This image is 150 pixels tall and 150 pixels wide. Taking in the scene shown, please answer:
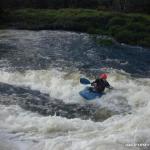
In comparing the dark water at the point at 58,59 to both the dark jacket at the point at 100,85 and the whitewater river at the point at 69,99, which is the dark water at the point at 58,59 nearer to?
the whitewater river at the point at 69,99

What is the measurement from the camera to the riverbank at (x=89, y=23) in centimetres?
3284

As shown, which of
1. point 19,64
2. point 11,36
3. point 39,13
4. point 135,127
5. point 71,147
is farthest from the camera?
point 39,13

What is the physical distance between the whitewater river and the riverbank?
4.44 m

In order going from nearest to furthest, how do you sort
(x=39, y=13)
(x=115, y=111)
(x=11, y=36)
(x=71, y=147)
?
(x=71, y=147), (x=115, y=111), (x=11, y=36), (x=39, y=13)

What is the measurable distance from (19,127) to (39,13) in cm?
2844

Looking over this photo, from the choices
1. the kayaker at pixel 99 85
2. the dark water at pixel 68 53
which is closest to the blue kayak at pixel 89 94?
the kayaker at pixel 99 85

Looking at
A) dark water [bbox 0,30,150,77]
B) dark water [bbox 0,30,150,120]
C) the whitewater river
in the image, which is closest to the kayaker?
the whitewater river

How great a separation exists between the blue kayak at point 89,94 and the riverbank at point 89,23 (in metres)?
15.6

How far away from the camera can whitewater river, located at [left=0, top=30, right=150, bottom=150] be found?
A: 11.8 meters

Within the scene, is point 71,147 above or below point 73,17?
above

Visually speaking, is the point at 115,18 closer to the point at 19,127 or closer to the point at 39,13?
the point at 39,13

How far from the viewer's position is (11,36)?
104ft

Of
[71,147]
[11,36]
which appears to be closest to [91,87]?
[71,147]

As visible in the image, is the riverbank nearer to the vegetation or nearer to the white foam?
the vegetation
